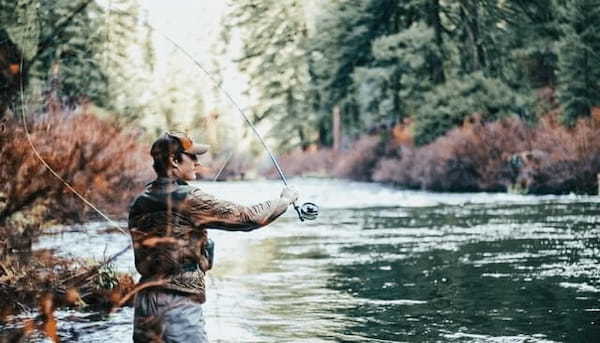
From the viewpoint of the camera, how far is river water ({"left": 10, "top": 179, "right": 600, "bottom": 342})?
8078mm

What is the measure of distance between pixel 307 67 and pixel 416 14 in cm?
793

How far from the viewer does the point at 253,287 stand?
10992 millimetres

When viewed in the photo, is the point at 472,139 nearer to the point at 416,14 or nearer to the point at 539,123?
the point at 539,123

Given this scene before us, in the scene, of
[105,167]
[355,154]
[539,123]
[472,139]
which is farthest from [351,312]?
[355,154]

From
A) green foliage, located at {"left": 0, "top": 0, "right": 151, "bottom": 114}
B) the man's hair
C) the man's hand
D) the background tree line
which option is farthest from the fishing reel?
the background tree line

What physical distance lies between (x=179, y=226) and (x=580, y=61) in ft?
90.4

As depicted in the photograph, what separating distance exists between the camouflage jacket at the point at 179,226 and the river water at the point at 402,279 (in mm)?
1738

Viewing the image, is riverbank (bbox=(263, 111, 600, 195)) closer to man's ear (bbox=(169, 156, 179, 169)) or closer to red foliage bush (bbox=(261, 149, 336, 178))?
red foliage bush (bbox=(261, 149, 336, 178))

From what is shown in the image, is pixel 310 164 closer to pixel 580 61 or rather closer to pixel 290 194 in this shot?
pixel 580 61

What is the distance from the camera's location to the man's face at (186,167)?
176 inches

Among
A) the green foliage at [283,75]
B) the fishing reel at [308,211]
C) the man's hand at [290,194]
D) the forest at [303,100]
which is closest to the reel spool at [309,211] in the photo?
the fishing reel at [308,211]

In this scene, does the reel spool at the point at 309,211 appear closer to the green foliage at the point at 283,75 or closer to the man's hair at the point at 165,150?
the man's hair at the point at 165,150

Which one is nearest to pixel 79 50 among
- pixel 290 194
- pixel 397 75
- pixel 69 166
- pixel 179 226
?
pixel 69 166

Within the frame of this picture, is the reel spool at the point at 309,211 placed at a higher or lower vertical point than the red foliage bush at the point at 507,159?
lower
